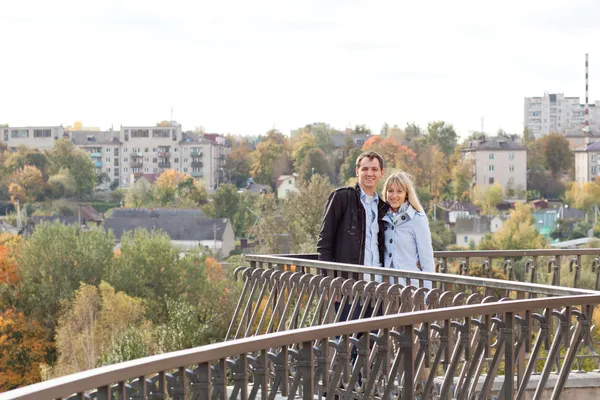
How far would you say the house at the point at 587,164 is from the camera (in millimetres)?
138500

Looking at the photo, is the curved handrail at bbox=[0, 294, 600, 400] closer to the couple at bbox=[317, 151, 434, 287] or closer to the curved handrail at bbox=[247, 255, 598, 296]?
the curved handrail at bbox=[247, 255, 598, 296]

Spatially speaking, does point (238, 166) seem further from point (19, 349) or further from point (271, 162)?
point (19, 349)

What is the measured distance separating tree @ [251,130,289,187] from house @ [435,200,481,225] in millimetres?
28592

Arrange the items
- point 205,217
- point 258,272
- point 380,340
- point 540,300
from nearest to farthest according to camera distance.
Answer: point 380,340
point 540,300
point 258,272
point 205,217

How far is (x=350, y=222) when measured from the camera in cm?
665

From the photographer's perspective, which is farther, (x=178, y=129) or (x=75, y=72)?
(x=178, y=129)

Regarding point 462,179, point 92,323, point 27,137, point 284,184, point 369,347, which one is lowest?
point 92,323

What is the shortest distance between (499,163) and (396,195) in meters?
134

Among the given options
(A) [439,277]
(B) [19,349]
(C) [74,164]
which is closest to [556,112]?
(C) [74,164]

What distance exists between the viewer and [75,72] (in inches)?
5276

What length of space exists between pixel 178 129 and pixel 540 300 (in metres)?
161

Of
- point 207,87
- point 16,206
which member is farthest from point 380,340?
point 207,87

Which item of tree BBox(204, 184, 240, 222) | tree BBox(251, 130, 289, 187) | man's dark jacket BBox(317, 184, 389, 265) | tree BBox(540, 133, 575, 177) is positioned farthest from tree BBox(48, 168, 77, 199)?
man's dark jacket BBox(317, 184, 389, 265)

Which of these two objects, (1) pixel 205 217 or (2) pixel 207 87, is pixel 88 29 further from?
(1) pixel 205 217
